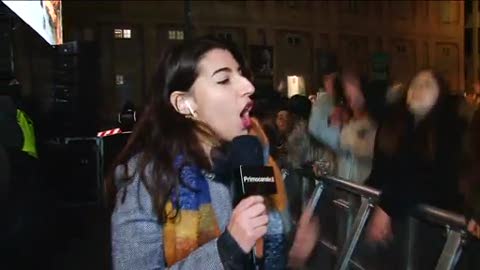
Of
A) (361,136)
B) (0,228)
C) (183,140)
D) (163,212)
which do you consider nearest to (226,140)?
(183,140)

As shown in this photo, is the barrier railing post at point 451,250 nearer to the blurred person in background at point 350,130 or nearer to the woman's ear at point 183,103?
the blurred person in background at point 350,130

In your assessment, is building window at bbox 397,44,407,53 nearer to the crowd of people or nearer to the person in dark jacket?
the person in dark jacket

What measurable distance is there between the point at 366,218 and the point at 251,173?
10.2 feet

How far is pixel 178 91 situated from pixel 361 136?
352 cm

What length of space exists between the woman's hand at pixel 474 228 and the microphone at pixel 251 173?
5.58 feet

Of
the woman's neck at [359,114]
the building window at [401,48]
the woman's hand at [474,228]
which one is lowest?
the woman's hand at [474,228]

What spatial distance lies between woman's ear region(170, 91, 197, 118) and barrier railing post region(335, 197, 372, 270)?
9.41 feet

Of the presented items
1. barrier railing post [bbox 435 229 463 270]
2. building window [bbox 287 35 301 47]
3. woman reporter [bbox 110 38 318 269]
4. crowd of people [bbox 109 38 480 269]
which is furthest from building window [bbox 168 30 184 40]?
woman reporter [bbox 110 38 318 269]

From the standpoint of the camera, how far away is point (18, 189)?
3.36 m

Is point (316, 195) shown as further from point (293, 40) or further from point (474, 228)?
point (293, 40)

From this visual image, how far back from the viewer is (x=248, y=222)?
1.58 metres

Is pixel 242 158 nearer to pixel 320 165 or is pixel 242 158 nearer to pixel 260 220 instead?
pixel 260 220

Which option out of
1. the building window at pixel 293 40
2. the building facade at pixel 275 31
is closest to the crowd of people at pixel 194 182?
the building facade at pixel 275 31

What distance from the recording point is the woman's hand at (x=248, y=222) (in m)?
1.58
